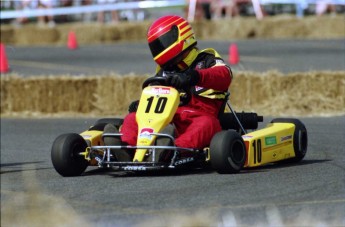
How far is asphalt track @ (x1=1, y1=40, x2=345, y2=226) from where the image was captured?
532cm

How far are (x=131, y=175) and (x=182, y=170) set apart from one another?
0.46m

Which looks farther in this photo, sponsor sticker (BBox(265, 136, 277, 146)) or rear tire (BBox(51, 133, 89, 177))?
sponsor sticker (BBox(265, 136, 277, 146))

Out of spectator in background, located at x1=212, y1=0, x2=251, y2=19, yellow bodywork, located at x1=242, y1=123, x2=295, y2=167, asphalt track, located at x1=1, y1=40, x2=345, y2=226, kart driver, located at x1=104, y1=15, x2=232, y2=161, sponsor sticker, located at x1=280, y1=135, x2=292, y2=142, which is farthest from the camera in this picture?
spectator in background, located at x1=212, y1=0, x2=251, y2=19

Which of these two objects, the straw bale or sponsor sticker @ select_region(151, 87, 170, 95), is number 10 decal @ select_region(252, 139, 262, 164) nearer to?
sponsor sticker @ select_region(151, 87, 170, 95)

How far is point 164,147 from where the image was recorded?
7.39m

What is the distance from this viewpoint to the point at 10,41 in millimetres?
25828

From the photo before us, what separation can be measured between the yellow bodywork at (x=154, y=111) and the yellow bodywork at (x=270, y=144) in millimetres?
664

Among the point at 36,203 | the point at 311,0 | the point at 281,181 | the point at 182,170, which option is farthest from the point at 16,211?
the point at 311,0

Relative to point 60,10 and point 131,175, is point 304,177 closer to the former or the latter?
point 131,175

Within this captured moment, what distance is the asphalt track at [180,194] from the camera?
5324mm

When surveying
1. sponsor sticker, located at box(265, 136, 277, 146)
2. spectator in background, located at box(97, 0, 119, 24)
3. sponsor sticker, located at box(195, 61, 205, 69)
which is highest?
sponsor sticker, located at box(195, 61, 205, 69)

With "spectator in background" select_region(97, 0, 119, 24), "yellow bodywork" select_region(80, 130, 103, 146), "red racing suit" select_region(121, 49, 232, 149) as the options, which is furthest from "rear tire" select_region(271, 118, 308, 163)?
"spectator in background" select_region(97, 0, 119, 24)

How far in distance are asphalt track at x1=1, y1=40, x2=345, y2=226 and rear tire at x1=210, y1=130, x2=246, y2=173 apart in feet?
0.25

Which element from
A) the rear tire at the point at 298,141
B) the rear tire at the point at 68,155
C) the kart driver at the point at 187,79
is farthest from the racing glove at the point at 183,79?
the rear tire at the point at 298,141
